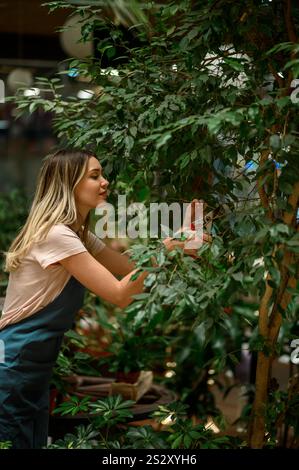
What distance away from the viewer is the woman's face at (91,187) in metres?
2.48

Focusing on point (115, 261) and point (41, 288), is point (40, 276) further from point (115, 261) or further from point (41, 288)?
point (115, 261)

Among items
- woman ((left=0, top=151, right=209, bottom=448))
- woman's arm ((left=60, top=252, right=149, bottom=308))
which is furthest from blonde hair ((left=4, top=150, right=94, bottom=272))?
woman's arm ((left=60, top=252, right=149, bottom=308))

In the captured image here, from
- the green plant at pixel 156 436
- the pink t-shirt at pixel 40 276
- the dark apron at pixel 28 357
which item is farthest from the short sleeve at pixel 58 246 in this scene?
the green plant at pixel 156 436

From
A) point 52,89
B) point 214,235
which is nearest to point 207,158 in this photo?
point 214,235

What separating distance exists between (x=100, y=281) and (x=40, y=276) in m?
0.20

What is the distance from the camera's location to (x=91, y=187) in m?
2.48

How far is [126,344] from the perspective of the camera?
12.0 ft

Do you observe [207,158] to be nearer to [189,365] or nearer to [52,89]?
[52,89]

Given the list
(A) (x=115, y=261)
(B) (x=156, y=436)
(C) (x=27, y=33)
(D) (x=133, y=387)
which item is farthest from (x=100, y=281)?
(C) (x=27, y=33)

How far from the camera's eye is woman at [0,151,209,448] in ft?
7.91

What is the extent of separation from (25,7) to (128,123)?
15.3ft

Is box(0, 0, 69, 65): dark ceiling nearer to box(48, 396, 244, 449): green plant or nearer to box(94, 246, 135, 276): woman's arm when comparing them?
box(94, 246, 135, 276): woman's arm

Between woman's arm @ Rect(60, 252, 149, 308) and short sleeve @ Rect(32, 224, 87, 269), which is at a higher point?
short sleeve @ Rect(32, 224, 87, 269)

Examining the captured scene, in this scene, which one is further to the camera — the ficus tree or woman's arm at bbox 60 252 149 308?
woman's arm at bbox 60 252 149 308
